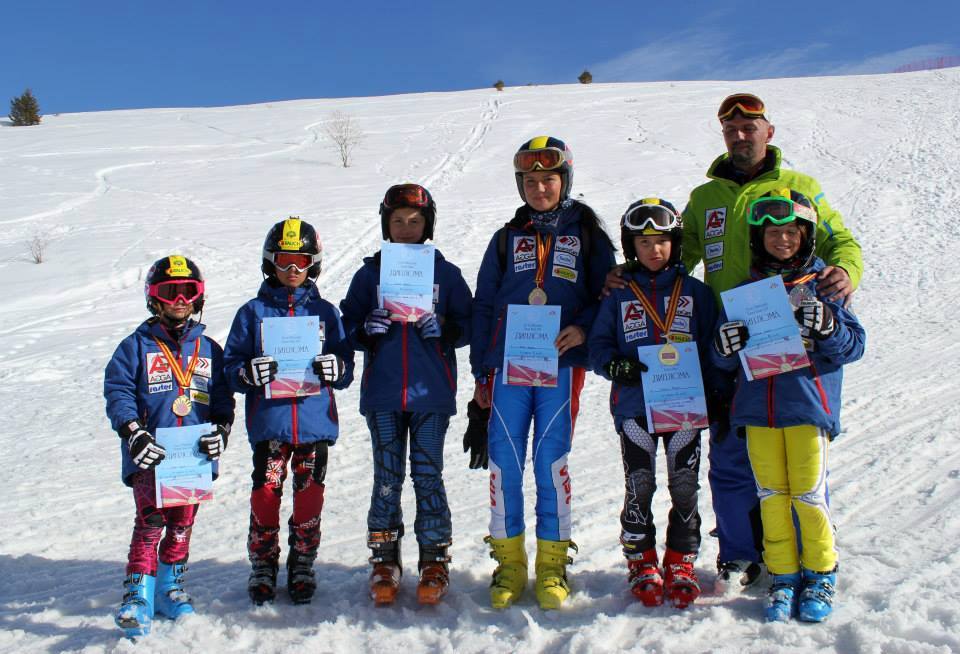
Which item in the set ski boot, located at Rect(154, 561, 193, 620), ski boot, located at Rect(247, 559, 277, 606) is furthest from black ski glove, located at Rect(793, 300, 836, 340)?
ski boot, located at Rect(154, 561, 193, 620)

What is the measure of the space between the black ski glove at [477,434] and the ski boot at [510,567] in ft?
1.63

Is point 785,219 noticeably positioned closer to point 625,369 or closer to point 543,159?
point 625,369

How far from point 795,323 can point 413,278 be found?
6.73 feet

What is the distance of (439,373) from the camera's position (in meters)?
4.15

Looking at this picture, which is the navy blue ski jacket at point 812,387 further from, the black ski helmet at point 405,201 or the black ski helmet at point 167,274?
the black ski helmet at point 167,274

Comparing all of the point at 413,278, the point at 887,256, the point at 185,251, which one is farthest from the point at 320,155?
the point at 413,278

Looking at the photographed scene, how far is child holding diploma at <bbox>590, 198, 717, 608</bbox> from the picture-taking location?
3.79 meters

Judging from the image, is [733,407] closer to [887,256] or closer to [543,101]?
[887,256]

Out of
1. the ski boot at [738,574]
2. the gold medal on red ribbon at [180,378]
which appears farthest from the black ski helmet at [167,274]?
the ski boot at [738,574]

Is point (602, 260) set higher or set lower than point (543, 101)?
lower

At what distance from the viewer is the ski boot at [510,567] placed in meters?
3.85

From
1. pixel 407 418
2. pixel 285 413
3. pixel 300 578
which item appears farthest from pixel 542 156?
pixel 300 578

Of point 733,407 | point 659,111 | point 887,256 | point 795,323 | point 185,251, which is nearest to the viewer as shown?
point 795,323

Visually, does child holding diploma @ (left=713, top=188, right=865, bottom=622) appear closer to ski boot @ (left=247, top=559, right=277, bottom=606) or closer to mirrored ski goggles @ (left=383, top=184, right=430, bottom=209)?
mirrored ski goggles @ (left=383, top=184, right=430, bottom=209)
